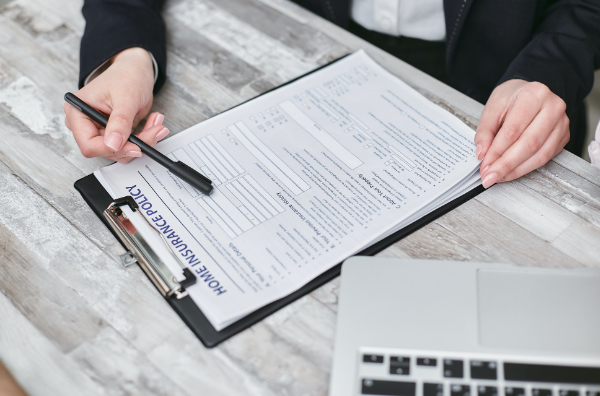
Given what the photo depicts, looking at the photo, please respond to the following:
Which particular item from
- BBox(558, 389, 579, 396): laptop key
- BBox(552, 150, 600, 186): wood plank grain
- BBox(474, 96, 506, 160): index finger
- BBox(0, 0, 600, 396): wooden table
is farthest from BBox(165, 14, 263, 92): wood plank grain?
BBox(558, 389, 579, 396): laptop key

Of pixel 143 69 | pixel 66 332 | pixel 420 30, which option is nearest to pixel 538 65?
pixel 420 30

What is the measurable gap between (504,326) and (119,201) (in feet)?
1.40

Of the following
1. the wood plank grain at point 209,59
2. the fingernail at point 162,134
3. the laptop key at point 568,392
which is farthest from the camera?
the wood plank grain at point 209,59

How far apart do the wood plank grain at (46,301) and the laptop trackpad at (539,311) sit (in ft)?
1.24

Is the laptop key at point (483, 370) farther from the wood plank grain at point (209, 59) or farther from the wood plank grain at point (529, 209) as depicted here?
the wood plank grain at point (209, 59)

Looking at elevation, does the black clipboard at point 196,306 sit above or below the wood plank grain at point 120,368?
above

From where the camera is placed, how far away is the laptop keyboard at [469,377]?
0.38 meters

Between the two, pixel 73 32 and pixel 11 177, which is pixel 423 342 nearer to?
pixel 11 177

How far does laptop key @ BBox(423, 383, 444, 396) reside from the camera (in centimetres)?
38

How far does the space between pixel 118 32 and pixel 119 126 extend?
23cm

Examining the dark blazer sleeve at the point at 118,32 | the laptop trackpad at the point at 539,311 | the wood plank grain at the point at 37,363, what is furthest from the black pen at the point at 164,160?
the laptop trackpad at the point at 539,311

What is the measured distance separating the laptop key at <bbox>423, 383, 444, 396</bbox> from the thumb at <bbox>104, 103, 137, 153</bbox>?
0.43 metres

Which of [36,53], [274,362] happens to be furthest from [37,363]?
[36,53]

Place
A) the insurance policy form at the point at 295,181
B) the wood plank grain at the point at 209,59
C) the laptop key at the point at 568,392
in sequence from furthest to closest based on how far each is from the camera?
the wood plank grain at the point at 209,59 → the insurance policy form at the point at 295,181 → the laptop key at the point at 568,392
